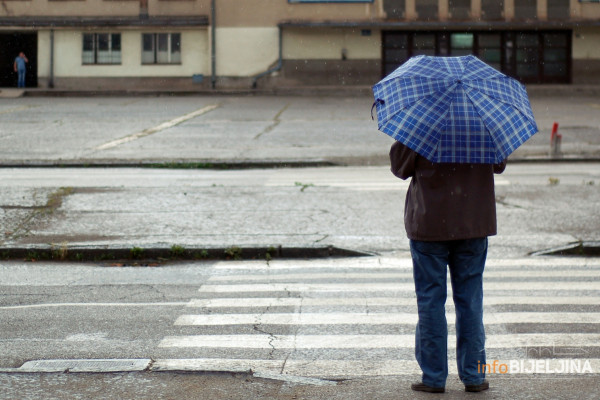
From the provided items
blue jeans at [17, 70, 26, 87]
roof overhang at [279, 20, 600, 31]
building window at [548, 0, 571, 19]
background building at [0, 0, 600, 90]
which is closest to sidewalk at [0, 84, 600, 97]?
background building at [0, 0, 600, 90]

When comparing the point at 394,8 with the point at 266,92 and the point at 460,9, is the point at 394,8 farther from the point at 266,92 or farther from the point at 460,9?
the point at 266,92

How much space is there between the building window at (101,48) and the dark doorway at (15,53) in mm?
3198

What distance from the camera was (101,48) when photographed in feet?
161

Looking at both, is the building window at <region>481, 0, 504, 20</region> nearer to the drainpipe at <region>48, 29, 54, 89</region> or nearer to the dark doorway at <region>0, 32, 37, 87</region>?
the drainpipe at <region>48, 29, 54, 89</region>

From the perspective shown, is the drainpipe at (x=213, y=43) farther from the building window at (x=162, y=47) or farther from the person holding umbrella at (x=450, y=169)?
the person holding umbrella at (x=450, y=169)

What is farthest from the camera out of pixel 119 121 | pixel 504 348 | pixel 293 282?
pixel 119 121

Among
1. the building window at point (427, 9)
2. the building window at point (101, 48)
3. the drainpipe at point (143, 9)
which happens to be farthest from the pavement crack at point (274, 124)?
the building window at point (101, 48)

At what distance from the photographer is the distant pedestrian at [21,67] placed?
4825 cm

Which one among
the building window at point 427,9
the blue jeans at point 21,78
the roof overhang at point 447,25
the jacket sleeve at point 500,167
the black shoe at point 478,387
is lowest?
the black shoe at point 478,387

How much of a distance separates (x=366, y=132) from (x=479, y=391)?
21.0 m

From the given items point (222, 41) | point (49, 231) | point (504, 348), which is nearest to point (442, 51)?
point (222, 41)

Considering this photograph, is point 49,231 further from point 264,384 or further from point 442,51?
point 442,51

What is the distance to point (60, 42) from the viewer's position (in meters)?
48.8

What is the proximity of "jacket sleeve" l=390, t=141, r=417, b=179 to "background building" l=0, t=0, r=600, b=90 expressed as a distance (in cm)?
4282
